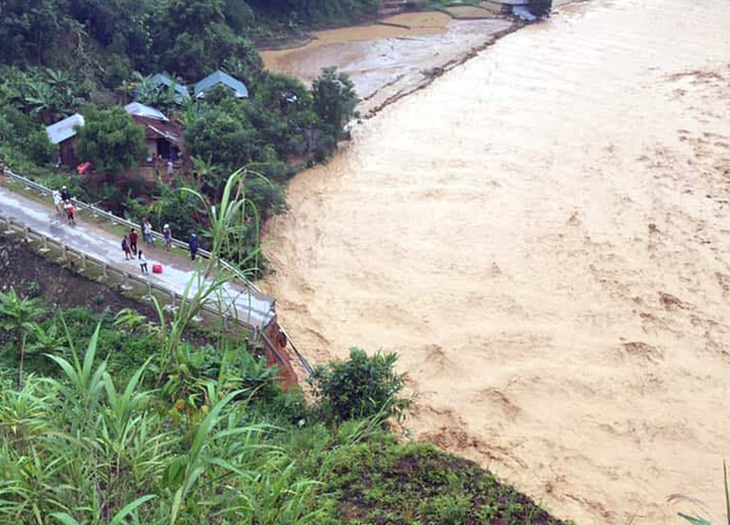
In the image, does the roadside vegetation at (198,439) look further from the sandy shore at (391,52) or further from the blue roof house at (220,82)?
the sandy shore at (391,52)

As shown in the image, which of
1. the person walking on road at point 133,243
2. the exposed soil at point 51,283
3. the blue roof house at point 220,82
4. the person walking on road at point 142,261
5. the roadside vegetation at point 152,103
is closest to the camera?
the exposed soil at point 51,283

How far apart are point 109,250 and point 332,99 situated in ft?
37.4

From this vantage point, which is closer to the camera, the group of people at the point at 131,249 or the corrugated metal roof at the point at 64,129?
the group of people at the point at 131,249

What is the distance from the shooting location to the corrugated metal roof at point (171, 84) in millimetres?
23688

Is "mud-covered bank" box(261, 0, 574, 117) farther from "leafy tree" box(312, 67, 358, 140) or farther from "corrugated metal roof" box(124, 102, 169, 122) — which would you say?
"corrugated metal roof" box(124, 102, 169, 122)

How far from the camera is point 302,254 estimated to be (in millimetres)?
18719

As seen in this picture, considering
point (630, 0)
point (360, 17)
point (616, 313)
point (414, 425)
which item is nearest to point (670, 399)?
point (616, 313)

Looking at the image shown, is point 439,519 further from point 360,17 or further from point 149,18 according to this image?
point 360,17

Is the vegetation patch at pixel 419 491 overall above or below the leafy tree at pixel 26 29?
below

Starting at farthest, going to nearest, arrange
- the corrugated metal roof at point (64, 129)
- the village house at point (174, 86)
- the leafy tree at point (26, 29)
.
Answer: the leafy tree at point (26, 29) → the village house at point (174, 86) → the corrugated metal roof at point (64, 129)

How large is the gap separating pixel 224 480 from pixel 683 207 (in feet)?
61.8

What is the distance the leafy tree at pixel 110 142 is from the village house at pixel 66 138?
1.12 meters

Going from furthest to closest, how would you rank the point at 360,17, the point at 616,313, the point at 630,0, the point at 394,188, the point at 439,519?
the point at 630,0 → the point at 360,17 → the point at 394,188 → the point at 616,313 → the point at 439,519

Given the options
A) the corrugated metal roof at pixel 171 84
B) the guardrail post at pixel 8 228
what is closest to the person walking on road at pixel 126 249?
the guardrail post at pixel 8 228
